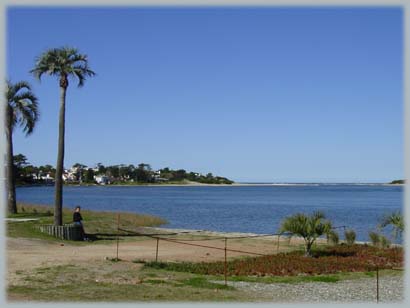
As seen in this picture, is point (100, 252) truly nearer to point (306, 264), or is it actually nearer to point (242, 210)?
point (306, 264)

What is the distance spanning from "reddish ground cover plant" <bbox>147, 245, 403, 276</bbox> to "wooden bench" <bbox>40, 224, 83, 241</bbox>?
8.05 meters

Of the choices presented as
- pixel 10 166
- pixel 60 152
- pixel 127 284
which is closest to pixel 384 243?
pixel 60 152

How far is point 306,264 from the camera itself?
64.4 ft

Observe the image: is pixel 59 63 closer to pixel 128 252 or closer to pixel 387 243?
pixel 128 252

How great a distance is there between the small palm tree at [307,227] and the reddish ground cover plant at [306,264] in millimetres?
736

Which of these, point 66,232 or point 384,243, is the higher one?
point 66,232

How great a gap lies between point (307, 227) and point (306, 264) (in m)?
3.50

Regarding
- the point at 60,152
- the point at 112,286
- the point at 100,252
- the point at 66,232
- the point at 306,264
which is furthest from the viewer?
the point at 60,152

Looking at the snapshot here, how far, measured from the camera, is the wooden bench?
82.6 feet

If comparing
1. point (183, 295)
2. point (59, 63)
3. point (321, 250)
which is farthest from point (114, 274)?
point (59, 63)

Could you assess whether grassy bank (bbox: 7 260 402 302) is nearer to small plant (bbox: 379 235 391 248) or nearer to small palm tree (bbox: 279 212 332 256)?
small palm tree (bbox: 279 212 332 256)

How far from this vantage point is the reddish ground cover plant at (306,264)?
58.0 ft

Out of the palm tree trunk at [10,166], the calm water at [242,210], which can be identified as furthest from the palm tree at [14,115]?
the calm water at [242,210]

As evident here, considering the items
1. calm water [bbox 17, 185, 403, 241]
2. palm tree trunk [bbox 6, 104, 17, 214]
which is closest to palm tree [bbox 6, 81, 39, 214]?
palm tree trunk [bbox 6, 104, 17, 214]
